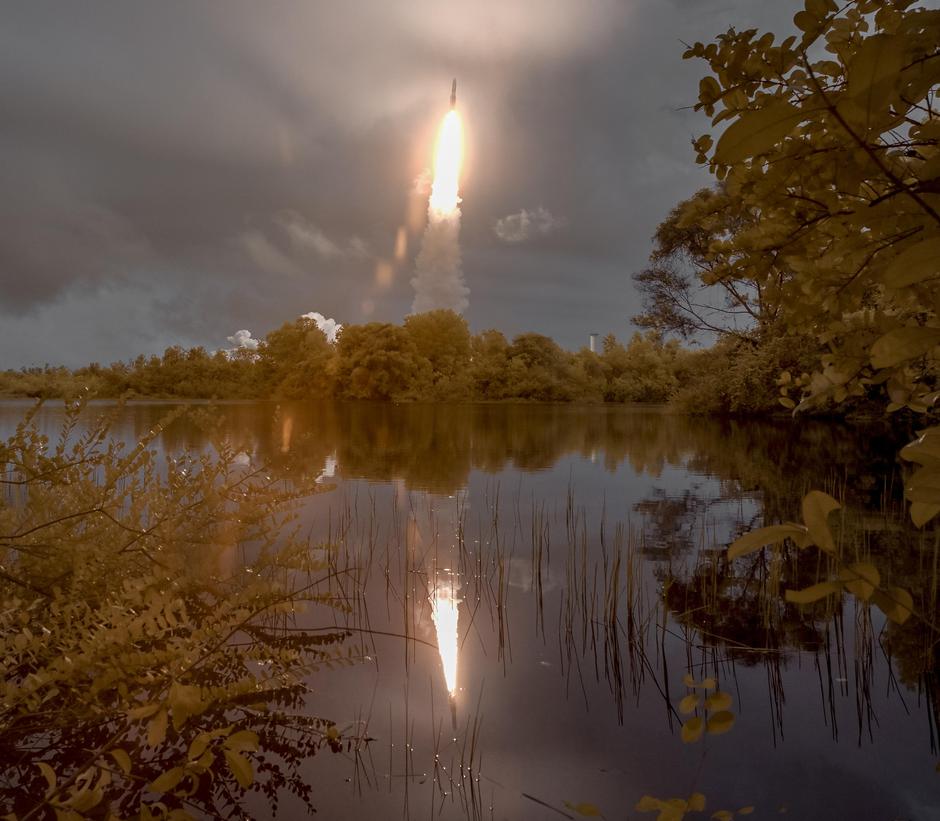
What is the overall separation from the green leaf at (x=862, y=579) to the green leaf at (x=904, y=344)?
13.0 inches

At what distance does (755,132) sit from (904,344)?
441 mm

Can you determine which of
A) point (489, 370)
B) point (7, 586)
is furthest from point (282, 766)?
point (489, 370)

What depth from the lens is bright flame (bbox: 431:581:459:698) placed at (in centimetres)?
446

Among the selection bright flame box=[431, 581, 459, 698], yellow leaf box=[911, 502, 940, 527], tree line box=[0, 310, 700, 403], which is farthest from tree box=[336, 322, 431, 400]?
yellow leaf box=[911, 502, 940, 527]

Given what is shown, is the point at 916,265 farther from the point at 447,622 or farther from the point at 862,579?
the point at 447,622

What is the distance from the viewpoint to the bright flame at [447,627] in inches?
176

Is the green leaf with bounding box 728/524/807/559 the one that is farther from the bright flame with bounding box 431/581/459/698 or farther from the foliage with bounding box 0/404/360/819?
the bright flame with bounding box 431/581/459/698

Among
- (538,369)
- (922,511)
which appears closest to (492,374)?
(538,369)

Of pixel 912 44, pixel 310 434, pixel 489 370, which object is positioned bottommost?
pixel 310 434

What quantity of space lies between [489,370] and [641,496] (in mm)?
52027

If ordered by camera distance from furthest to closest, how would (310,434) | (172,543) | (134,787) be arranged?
(310,434), (172,543), (134,787)

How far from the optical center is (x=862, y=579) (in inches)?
41.4

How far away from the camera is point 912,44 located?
133cm

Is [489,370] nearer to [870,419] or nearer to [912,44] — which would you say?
[870,419]
